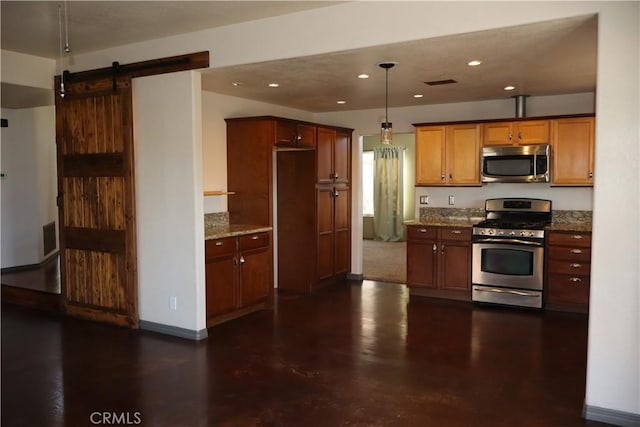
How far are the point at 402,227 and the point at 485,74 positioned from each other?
696 cm

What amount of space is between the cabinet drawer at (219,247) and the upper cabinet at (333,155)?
6.12 feet

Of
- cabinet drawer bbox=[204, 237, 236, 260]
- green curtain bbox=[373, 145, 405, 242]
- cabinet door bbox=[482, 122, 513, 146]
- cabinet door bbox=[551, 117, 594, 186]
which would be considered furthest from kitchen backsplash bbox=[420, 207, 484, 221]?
green curtain bbox=[373, 145, 405, 242]

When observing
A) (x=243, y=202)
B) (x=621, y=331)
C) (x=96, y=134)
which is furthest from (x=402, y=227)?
(x=621, y=331)

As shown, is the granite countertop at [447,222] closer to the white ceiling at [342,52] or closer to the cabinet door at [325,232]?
the cabinet door at [325,232]

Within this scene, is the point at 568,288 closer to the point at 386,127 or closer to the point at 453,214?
the point at 453,214

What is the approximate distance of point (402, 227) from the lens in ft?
37.7

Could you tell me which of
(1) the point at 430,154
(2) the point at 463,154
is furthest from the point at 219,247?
(2) the point at 463,154

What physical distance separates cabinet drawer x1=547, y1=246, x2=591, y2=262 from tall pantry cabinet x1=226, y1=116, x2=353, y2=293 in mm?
2738

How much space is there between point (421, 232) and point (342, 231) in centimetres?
136

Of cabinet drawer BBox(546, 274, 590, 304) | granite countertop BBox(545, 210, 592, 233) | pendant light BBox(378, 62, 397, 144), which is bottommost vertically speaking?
cabinet drawer BBox(546, 274, 590, 304)

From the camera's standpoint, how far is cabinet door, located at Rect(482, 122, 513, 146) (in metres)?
5.95

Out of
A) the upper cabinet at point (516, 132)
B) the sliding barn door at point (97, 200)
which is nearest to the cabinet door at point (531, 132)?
the upper cabinet at point (516, 132)

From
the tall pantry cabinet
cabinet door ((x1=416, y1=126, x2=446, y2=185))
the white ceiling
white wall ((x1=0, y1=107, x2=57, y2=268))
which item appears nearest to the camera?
Answer: the white ceiling

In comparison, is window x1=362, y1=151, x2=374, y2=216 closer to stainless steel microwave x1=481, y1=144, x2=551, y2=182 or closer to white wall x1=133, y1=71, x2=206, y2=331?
stainless steel microwave x1=481, y1=144, x2=551, y2=182
